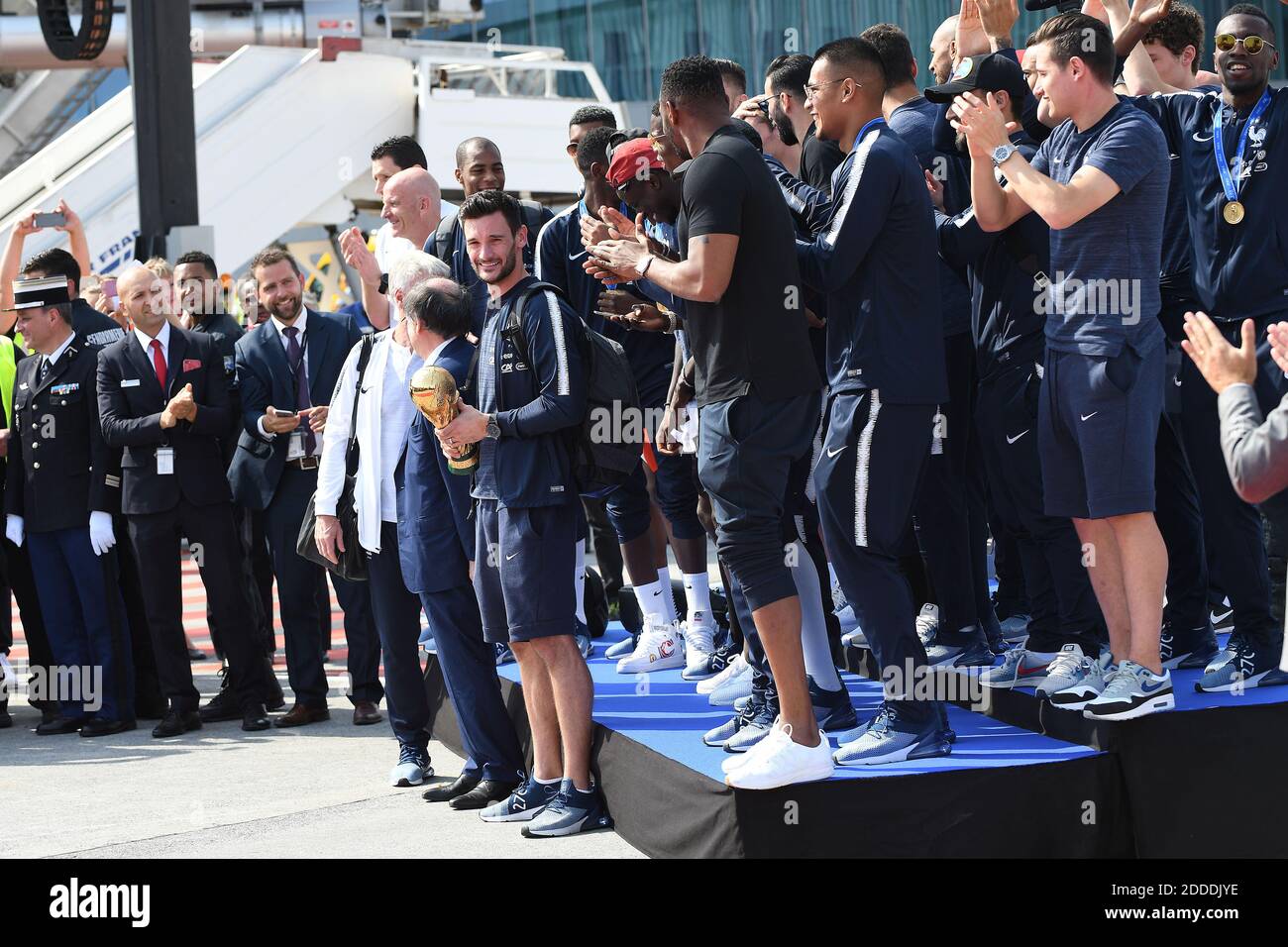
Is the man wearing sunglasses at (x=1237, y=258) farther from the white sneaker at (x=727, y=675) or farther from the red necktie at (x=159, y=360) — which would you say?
the red necktie at (x=159, y=360)

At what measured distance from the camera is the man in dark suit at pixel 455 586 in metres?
6.05

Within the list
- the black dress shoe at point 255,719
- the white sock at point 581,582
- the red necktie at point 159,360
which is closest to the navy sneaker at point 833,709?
the white sock at point 581,582

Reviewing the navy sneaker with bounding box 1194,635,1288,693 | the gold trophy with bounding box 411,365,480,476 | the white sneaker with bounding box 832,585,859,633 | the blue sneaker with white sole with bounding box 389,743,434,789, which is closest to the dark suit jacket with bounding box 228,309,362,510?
the blue sneaker with white sole with bounding box 389,743,434,789

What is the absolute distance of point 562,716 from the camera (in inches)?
219

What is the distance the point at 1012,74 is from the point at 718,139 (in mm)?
1248

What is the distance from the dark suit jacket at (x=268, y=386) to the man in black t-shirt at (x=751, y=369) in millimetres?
3565

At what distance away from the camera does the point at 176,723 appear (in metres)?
7.96

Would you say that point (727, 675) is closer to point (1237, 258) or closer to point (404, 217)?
point (1237, 258)

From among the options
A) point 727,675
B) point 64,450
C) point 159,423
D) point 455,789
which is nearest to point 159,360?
point 159,423

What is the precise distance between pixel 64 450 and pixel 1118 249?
5.55m

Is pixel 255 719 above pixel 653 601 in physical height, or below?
below

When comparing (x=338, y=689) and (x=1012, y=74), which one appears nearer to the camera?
(x=1012, y=74)
